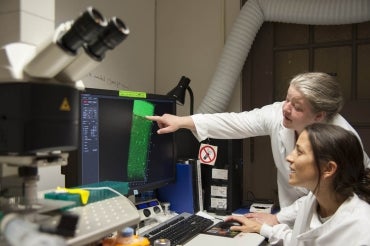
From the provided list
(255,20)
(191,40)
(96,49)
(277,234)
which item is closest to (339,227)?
(277,234)

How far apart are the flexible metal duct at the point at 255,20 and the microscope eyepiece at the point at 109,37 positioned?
4.86 ft

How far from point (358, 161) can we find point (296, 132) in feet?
1.76

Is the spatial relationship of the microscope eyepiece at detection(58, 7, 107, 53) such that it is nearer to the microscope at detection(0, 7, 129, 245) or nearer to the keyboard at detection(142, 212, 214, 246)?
the microscope at detection(0, 7, 129, 245)

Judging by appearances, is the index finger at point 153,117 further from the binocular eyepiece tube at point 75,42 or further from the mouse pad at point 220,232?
the binocular eyepiece tube at point 75,42

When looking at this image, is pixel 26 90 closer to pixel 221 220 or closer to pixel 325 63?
pixel 221 220

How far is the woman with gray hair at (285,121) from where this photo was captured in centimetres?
173

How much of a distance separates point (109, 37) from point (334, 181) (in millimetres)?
994

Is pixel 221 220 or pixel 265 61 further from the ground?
pixel 265 61

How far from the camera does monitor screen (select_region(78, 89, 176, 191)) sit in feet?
4.83

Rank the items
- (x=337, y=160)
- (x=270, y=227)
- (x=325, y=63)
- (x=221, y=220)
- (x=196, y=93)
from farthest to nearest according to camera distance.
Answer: (x=196, y=93), (x=325, y=63), (x=221, y=220), (x=270, y=227), (x=337, y=160)

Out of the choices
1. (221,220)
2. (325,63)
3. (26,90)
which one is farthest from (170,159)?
(26,90)

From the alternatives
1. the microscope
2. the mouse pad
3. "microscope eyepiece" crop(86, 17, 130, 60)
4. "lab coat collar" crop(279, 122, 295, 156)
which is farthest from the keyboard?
"microscope eyepiece" crop(86, 17, 130, 60)

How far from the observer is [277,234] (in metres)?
1.62

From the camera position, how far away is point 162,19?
2.68m
